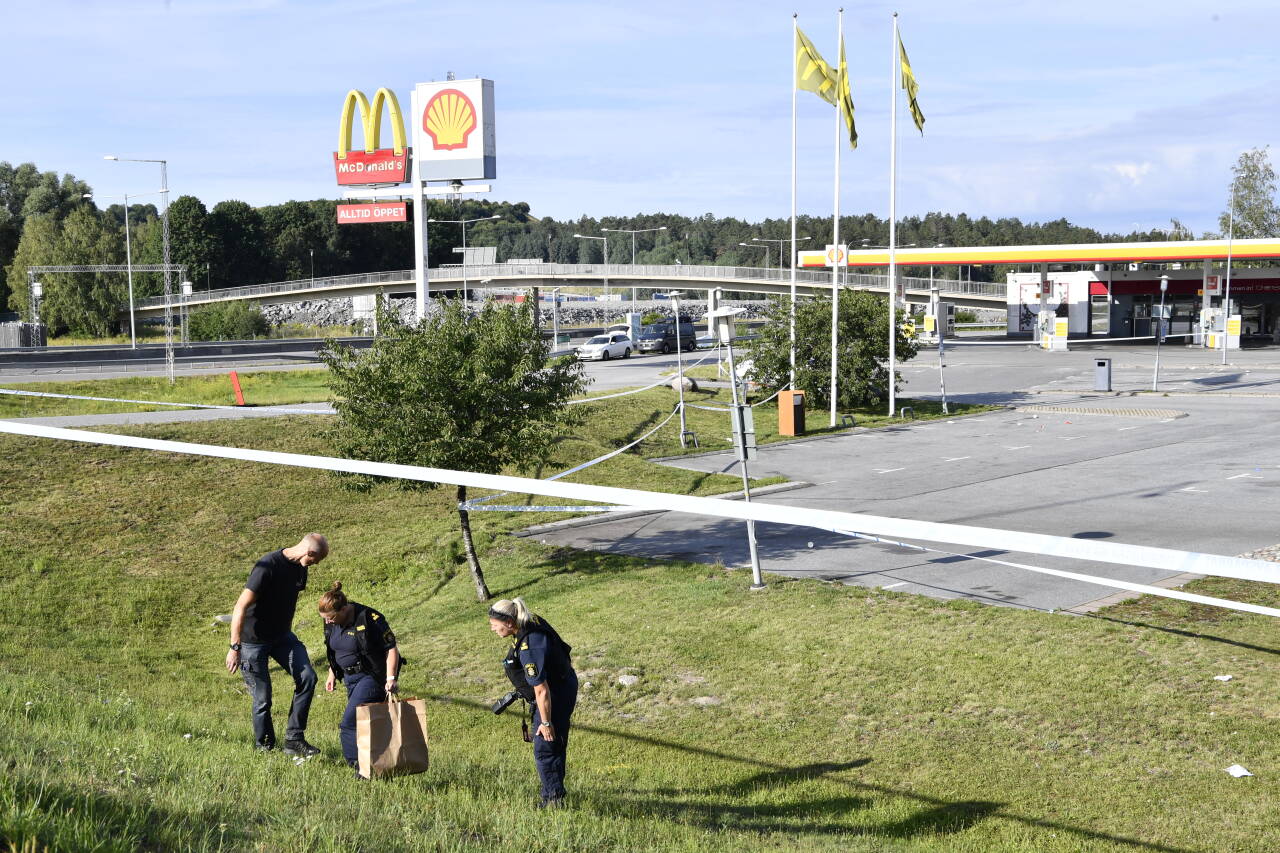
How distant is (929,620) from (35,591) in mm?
12956

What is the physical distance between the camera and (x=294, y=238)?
120688 millimetres

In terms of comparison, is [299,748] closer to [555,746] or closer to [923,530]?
[555,746]

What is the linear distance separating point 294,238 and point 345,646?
120684mm

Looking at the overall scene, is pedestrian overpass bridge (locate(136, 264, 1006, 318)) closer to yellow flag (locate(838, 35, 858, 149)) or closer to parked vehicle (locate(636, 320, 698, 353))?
parked vehicle (locate(636, 320, 698, 353))

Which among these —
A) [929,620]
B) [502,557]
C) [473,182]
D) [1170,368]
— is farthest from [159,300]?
[929,620]

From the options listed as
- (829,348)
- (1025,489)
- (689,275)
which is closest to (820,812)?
(1025,489)

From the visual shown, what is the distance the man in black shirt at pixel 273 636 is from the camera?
762cm

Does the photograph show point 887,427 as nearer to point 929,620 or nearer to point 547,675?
point 929,620

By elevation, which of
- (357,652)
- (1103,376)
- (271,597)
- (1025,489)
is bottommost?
(1025,489)

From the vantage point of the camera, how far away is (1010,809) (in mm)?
7602

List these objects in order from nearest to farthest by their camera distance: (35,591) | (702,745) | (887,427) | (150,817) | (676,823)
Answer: (150,817), (676,823), (702,745), (35,591), (887,427)

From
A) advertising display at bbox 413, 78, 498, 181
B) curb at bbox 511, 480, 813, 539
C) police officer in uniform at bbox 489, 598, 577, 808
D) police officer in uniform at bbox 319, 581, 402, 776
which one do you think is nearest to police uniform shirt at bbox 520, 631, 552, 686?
police officer in uniform at bbox 489, 598, 577, 808

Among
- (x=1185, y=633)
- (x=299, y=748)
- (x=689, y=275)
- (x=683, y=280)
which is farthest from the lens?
(x=689, y=275)

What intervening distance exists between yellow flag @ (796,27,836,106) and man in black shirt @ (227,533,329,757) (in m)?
25.0
